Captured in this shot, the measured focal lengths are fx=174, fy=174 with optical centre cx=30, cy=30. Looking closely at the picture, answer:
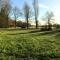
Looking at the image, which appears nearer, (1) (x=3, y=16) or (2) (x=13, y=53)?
(2) (x=13, y=53)

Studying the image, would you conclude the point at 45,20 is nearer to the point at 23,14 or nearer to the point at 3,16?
the point at 23,14

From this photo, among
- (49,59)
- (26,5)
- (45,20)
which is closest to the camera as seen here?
(49,59)

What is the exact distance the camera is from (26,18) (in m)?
56.2

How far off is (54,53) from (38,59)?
5.38 ft

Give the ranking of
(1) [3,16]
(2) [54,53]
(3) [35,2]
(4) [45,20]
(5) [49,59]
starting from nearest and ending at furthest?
(5) [49,59] → (2) [54,53] → (3) [35,2] → (1) [3,16] → (4) [45,20]

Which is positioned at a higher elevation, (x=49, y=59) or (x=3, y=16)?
(x=3, y=16)

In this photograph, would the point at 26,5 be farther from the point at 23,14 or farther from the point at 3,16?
the point at 3,16

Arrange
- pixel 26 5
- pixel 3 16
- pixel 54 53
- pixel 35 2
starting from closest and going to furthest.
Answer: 1. pixel 54 53
2. pixel 35 2
3. pixel 3 16
4. pixel 26 5

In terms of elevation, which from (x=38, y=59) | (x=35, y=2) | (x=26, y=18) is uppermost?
(x=35, y=2)

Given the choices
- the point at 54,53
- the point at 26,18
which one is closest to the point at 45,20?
the point at 26,18

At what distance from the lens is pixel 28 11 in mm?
54969

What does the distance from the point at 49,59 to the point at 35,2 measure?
34430 mm

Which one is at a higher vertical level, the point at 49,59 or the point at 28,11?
the point at 28,11

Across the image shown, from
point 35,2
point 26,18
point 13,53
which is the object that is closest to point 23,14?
point 26,18
